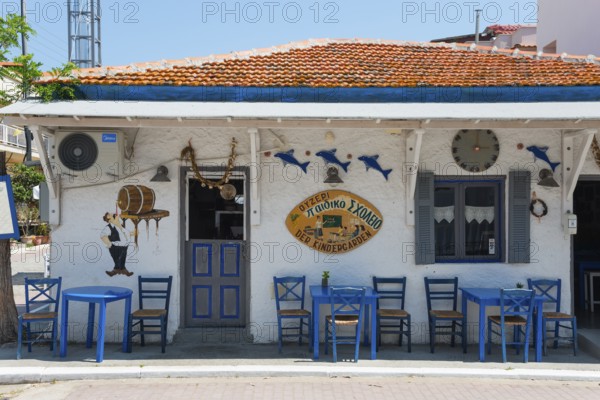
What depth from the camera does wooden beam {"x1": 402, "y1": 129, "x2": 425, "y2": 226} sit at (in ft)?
28.5

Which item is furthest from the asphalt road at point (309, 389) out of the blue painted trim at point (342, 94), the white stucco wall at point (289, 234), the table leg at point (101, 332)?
the blue painted trim at point (342, 94)

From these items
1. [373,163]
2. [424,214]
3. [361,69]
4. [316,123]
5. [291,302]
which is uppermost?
[361,69]

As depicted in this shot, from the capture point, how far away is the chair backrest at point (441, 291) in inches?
349

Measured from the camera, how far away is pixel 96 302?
7.89 m

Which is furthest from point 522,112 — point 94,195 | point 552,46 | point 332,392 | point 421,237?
Answer: point 552,46

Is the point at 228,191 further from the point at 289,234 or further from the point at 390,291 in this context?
the point at 390,291

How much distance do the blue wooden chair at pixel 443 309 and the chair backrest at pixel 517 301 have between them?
0.73 m

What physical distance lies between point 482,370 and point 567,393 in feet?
3.45

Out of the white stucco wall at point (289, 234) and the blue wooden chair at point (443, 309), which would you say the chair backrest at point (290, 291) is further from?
the blue wooden chair at point (443, 309)

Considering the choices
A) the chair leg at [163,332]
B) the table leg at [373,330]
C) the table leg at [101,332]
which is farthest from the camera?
the chair leg at [163,332]

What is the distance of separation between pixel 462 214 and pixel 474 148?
3.51ft

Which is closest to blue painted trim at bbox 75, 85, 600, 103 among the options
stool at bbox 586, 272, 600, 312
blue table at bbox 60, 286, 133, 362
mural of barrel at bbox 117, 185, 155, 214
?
mural of barrel at bbox 117, 185, 155, 214

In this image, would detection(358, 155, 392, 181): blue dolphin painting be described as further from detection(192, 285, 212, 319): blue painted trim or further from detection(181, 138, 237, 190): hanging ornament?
detection(192, 285, 212, 319): blue painted trim

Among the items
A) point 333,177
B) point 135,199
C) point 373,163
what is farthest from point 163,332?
point 373,163
